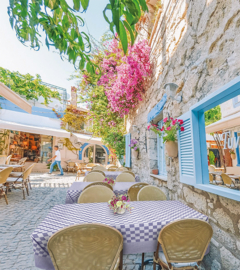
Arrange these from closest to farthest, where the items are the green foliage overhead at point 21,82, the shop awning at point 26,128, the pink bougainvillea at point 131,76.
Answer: the pink bougainvillea at point 131,76, the shop awning at point 26,128, the green foliage overhead at point 21,82

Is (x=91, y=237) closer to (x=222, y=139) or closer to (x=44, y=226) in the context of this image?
(x=44, y=226)

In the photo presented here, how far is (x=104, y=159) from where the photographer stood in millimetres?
15008

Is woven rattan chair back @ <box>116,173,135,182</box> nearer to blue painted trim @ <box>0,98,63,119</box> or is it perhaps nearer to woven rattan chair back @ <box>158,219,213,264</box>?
woven rattan chair back @ <box>158,219,213,264</box>

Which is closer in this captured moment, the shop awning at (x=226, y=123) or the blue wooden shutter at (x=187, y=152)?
the shop awning at (x=226, y=123)

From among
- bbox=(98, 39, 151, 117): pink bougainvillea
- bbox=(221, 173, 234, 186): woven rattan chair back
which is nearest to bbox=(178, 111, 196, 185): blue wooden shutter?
bbox=(221, 173, 234, 186): woven rattan chair back

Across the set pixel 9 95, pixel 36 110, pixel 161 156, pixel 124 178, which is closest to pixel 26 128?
pixel 36 110

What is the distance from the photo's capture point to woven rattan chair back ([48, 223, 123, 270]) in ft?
4.49

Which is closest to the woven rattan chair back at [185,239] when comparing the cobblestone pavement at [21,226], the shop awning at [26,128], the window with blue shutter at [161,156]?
the cobblestone pavement at [21,226]

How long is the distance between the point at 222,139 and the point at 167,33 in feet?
9.74

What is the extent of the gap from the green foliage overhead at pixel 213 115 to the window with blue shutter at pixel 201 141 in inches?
1.6

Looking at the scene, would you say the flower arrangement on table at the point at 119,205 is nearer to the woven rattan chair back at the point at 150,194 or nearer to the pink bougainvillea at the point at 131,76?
the woven rattan chair back at the point at 150,194

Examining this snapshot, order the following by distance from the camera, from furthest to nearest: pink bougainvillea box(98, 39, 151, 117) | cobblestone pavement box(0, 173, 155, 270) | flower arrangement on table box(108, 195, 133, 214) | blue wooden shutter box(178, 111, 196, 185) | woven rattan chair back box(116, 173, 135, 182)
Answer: pink bougainvillea box(98, 39, 151, 117) → woven rattan chair back box(116, 173, 135, 182) → blue wooden shutter box(178, 111, 196, 185) → cobblestone pavement box(0, 173, 155, 270) → flower arrangement on table box(108, 195, 133, 214)

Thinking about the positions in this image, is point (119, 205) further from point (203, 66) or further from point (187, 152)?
point (203, 66)

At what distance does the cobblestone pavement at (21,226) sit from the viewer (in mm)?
2252
